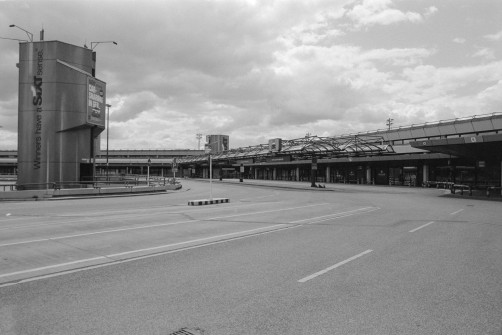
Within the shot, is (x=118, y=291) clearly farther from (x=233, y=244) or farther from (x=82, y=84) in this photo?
(x=82, y=84)

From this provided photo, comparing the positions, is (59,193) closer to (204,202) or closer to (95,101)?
(95,101)

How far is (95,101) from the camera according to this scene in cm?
3847

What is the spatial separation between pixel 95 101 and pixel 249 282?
36.9m

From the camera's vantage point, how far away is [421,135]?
6197cm

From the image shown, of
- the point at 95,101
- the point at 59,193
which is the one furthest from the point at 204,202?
the point at 95,101

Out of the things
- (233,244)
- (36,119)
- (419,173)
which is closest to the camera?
(233,244)

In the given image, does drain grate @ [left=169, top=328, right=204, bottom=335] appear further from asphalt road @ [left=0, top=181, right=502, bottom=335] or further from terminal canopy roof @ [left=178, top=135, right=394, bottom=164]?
terminal canopy roof @ [left=178, top=135, right=394, bottom=164]

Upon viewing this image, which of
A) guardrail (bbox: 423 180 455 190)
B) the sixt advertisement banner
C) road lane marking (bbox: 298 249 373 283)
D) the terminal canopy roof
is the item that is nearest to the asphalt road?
road lane marking (bbox: 298 249 373 283)

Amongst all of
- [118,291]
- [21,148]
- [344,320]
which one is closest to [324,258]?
[344,320]

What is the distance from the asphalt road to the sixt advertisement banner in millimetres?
28256

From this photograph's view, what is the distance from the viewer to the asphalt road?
461 centimetres

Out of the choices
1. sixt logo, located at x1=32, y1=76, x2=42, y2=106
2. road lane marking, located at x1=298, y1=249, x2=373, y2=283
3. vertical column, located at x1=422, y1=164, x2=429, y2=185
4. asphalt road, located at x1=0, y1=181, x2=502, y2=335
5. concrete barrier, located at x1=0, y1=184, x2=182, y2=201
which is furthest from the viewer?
vertical column, located at x1=422, y1=164, x2=429, y2=185

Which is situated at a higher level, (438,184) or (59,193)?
(438,184)

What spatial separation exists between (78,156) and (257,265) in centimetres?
3540
